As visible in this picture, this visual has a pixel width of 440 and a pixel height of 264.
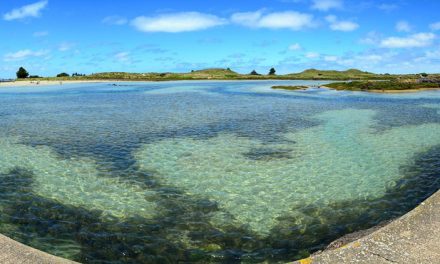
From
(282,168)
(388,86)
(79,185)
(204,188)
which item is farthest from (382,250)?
(388,86)

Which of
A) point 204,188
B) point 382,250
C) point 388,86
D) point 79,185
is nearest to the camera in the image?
point 382,250

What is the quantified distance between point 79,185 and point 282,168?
1234cm

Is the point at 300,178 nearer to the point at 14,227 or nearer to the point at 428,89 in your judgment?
the point at 14,227

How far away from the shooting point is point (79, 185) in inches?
795

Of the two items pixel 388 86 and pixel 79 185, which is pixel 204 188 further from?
pixel 388 86

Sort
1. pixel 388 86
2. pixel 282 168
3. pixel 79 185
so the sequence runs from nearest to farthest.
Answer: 1. pixel 79 185
2. pixel 282 168
3. pixel 388 86

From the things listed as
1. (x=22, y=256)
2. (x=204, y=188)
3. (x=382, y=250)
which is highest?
(x=382, y=250)

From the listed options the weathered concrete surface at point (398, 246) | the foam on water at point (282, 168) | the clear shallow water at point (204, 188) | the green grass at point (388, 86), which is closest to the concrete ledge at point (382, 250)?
the weathered concrete surface at point (398, 246)

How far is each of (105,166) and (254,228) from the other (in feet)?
40.5

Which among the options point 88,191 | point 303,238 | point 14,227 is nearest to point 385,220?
point 303,238

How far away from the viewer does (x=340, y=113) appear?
5325cm

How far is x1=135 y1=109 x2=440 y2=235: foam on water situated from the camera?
18.2 meters

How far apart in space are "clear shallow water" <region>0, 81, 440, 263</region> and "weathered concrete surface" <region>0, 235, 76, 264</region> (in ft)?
6.20

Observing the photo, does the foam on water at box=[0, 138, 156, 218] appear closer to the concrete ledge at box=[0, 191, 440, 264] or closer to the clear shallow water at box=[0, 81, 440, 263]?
the clear shallow water at box=[0, 81, 440, 263]
